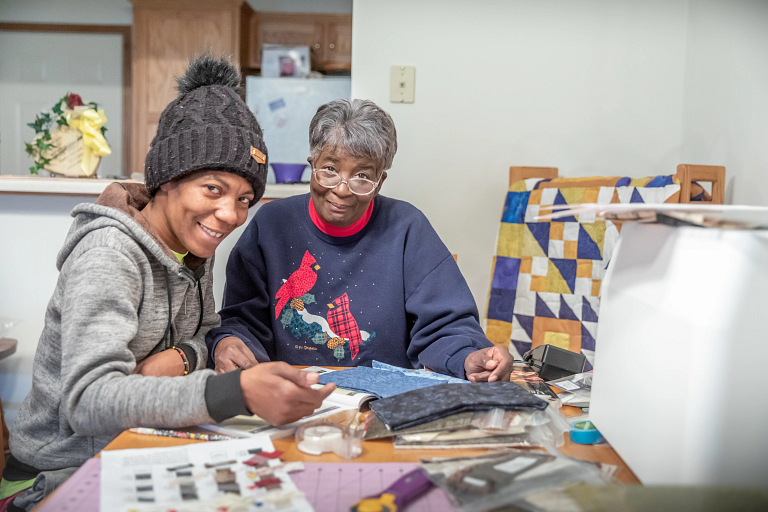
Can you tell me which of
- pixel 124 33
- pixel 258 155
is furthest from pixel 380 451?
pixel 124 33

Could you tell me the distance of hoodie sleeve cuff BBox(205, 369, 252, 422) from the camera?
710 mm

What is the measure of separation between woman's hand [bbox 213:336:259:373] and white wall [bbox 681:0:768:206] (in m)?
1.37

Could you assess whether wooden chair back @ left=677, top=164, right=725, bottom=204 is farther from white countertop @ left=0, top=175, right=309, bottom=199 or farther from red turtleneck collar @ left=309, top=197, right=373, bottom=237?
white countertop @ left=0, top=175, right=309, bottom=199

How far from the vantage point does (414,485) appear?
57cm

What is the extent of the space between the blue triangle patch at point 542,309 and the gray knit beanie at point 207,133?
1.13m

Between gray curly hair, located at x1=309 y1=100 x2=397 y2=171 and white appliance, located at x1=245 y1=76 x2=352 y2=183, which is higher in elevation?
white appliance, located at x1=245 y1=76 x2=352 y2=183

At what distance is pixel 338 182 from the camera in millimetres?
1298

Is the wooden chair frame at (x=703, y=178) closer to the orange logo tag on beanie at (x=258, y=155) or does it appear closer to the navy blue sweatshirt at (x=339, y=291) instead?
the navy blue sweatshirt at (x=339, y=291)

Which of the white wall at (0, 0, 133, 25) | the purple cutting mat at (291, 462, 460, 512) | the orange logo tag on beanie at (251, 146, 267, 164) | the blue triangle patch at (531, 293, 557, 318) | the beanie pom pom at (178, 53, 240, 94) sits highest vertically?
the white wall at (0, 0, 133, 25)

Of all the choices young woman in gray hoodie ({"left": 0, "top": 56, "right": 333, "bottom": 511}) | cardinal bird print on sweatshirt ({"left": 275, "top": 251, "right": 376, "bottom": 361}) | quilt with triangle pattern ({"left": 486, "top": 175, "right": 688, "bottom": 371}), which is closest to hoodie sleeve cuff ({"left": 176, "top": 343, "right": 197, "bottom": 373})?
young woman in gray hoodie ({"left": 0, "top": 56, "right": 333, "bottom": 511})

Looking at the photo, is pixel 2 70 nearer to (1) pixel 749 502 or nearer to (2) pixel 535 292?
(2) pixel 535 292

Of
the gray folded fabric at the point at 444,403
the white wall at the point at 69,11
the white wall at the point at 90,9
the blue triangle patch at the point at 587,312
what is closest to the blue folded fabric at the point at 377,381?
the gray folded fabric at the point at 444,403

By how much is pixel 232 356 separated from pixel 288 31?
4.92 metres

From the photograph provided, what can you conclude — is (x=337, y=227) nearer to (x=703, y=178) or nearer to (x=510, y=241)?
(x=510, y=241)
